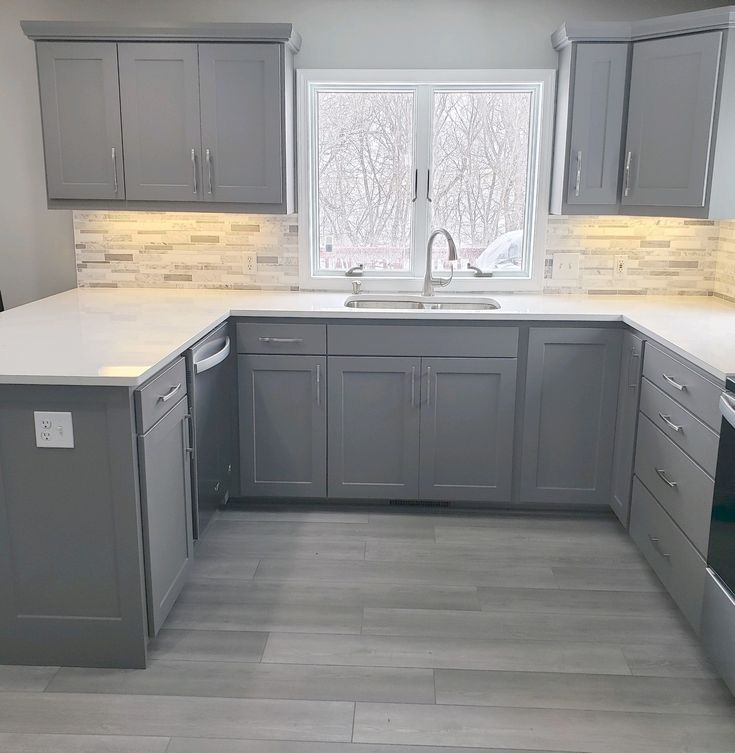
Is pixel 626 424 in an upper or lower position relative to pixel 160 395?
lower

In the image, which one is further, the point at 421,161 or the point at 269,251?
the point at 269,251

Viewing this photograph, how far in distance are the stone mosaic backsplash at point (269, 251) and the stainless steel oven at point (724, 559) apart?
1.68m

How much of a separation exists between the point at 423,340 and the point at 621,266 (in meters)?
1.18

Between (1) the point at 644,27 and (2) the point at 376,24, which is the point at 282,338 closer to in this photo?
(2) the point at 376,24

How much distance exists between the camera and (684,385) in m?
2.55

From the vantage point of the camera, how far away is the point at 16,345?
97.0 inches

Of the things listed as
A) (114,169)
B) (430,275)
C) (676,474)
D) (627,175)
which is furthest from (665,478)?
(114,169)

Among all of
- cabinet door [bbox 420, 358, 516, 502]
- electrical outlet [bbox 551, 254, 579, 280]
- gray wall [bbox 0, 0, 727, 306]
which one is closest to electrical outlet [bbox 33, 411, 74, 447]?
cabinet door [bbox 420, 358, 516, 502]

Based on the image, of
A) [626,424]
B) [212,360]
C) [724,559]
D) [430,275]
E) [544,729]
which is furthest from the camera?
[430,275]

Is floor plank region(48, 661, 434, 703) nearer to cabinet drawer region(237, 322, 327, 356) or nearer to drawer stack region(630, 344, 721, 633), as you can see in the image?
drawer stack region(630, 344, 721, 633)

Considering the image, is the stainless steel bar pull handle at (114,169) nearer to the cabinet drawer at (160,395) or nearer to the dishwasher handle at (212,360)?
the dishwasher handle at (212,360)

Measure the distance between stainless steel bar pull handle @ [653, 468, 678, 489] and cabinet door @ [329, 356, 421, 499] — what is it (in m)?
A: 1.03

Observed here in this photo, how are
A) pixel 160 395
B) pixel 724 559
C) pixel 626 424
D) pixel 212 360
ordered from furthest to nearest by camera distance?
pixel 626 424
pixel 212 360
pixel 160 395
pixel 724 559

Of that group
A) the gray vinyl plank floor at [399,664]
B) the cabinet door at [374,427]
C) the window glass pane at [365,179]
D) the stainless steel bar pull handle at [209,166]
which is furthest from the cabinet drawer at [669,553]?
the stainless steel bar pull handle at [209,166]
